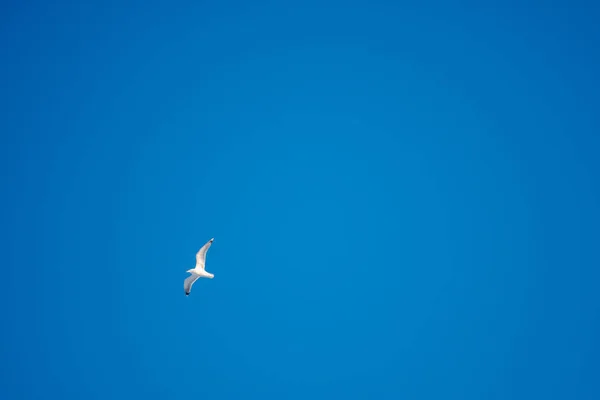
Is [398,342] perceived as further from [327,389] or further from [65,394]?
[65,394]

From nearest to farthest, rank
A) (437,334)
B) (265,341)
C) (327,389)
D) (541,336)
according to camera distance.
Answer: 1. (327,389)
2. (541,336)
3. (437,334)
4. (265,341)

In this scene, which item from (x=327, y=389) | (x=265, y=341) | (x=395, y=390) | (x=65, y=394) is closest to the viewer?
(x=65, y=394)

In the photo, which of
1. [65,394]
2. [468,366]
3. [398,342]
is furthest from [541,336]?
[65,394]

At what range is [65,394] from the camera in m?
85.1

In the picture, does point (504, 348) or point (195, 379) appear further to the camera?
point (504, 348)

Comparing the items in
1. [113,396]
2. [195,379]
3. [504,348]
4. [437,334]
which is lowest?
[113,396]

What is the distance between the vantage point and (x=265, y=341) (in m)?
152

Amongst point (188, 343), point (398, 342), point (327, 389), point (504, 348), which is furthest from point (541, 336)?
point (188, 343)

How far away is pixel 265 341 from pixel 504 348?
6632cm

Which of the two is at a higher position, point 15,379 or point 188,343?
point 188,343

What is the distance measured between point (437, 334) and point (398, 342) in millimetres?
9761

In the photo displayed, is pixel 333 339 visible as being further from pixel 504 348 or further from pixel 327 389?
pixel 504 348

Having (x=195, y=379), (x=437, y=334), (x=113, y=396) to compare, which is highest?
(x=437, y=334)

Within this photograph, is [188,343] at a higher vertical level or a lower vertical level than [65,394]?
higher
